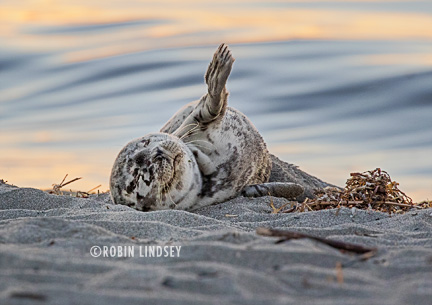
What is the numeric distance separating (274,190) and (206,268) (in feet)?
14.3

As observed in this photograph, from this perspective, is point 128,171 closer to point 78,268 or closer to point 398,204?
point 398,204

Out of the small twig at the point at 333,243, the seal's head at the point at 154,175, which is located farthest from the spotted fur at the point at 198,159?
the small twig at the point at 333,243

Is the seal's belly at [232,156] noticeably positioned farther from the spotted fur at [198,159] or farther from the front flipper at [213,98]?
the front flipper at [213,98]

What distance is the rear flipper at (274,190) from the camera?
279 inches

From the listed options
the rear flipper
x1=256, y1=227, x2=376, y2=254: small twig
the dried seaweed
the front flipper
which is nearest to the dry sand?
x1=256, y1=227, x2=376, y2=254: small twig

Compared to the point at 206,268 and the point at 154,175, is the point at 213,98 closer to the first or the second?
the point at 154,175

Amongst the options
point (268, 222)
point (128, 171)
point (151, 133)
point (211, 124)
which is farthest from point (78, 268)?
point (211, 124)

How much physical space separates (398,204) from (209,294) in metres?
3.66

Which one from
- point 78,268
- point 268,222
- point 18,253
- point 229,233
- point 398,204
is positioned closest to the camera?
point 78,268

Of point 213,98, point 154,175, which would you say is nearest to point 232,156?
point 213,98

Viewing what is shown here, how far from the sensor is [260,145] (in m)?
7.55

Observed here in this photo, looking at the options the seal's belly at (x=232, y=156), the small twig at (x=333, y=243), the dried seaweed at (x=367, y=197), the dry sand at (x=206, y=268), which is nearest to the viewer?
the dry sand at (x=206, y=268)

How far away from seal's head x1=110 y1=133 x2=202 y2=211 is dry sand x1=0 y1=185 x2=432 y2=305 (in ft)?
5.39

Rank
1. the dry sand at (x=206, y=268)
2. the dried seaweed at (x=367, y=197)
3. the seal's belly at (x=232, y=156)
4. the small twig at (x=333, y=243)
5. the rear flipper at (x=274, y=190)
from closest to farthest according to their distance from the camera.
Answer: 1. the dry sand at (x=206, y=268)
2. the small twig at (x=333, y=243)
3. the dried seaweed at (x=367, y=197)
4. the seal's belly at (x=232, y=156)
5. the rear flipper at (x=274, y=190)
